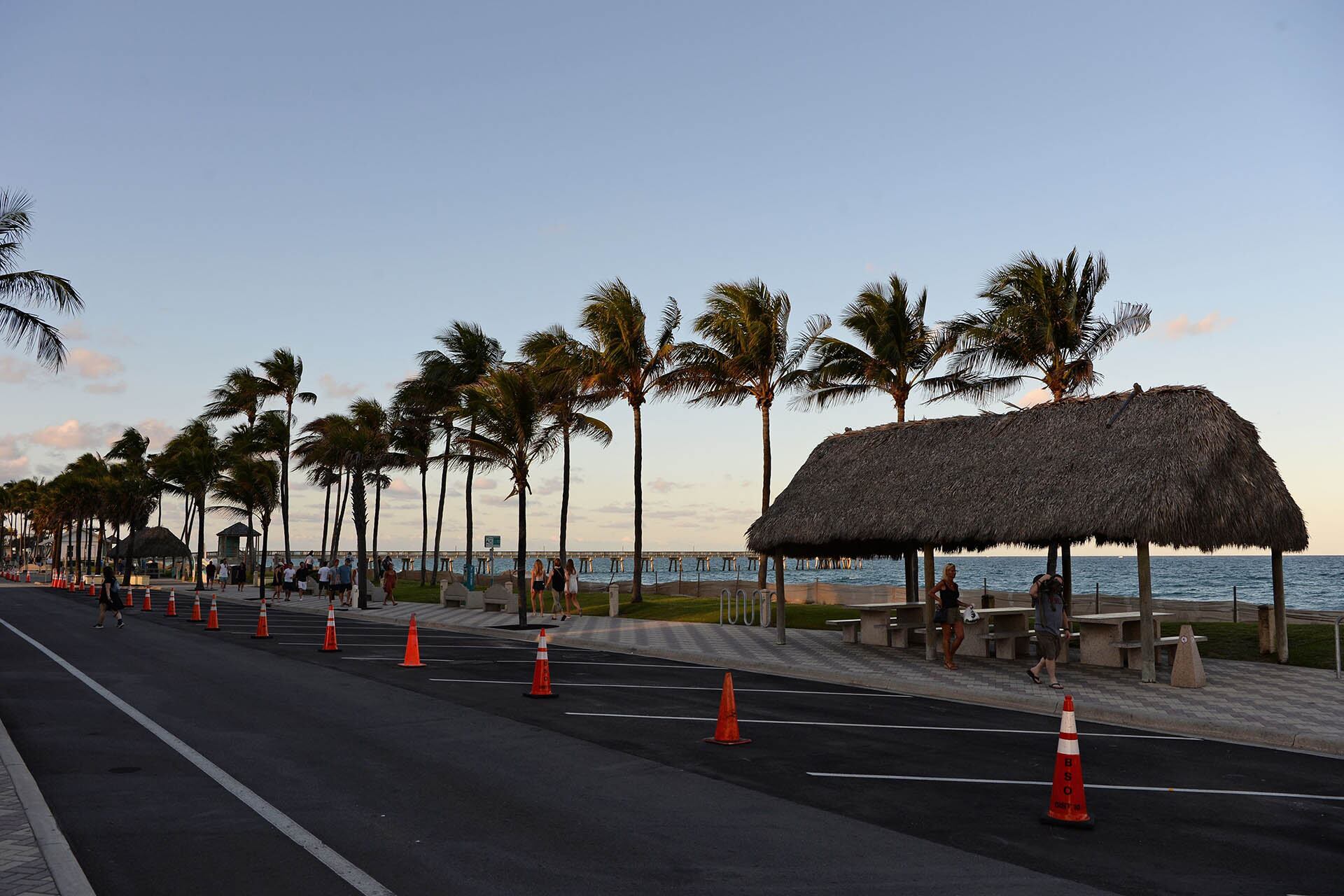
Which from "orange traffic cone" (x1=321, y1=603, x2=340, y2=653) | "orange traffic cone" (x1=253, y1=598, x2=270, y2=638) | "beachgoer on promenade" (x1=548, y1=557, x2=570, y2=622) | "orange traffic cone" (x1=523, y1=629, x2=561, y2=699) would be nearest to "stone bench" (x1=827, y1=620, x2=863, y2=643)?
"orange traffic cone" (x1=523, y1=629, x2=561, y2=699)

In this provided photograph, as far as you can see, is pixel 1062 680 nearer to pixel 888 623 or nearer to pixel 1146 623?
pixel 1146 623

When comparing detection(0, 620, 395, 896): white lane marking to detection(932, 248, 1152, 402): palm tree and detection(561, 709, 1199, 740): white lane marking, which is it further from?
detection(932, 248, 1152, 402): palm tree

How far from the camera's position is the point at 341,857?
6512 mm

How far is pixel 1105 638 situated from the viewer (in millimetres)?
18781

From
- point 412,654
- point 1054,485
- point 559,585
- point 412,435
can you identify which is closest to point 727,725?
point 412,654

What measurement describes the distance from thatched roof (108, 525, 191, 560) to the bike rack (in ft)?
188

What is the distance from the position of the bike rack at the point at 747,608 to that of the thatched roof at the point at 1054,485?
5.86m

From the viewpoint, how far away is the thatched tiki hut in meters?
16.4

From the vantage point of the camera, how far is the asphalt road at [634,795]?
6297 mm

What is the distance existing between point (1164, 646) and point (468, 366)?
3930 centimetres

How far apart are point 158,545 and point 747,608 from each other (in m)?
58.7

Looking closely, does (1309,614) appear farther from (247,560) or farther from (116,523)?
(116,523)

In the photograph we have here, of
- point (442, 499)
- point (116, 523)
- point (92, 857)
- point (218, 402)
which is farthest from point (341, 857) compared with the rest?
point (116, 523)

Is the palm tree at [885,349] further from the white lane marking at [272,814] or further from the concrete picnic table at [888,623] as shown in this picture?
the white lane marking at [272,814]
